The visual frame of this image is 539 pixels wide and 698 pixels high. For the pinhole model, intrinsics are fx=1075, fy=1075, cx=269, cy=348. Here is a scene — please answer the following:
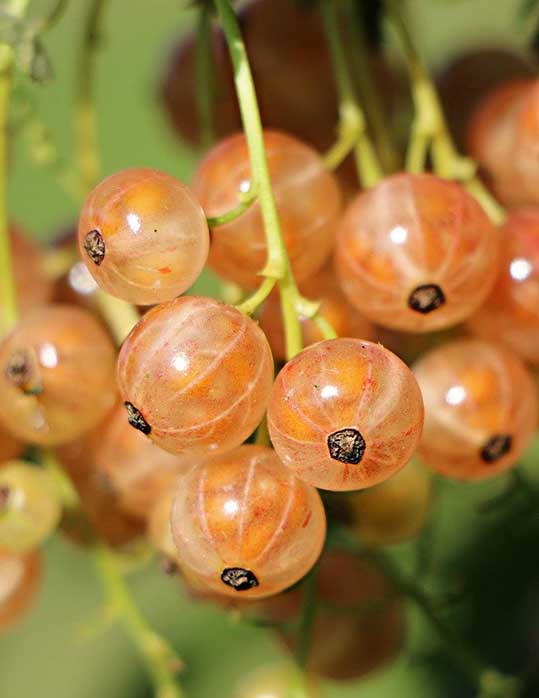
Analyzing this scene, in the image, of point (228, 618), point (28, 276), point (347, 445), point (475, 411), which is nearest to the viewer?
point (347, 445)

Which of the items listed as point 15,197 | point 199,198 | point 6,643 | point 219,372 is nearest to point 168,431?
point 219,372

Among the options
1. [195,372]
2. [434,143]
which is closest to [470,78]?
[434,143]

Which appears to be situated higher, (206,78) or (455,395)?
(206,78)

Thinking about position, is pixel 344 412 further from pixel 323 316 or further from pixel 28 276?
pixel 28 276

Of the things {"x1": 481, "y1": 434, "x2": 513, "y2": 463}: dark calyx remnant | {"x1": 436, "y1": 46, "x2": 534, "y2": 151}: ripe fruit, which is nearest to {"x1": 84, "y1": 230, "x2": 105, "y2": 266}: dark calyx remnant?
{"x1": 481, "y1": 434, "x2": 513, "y2": 463}: dark calyx remnant

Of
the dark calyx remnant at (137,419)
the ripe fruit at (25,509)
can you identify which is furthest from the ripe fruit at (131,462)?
the dark calyx remnant at (137,419)

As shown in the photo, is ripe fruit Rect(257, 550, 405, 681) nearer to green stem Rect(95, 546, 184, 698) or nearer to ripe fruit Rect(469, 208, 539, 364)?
green stem Rect(95, 546, 184, 698)

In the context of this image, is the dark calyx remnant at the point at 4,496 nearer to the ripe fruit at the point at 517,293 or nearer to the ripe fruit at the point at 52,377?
the ripe fruit at the point at 52,377
